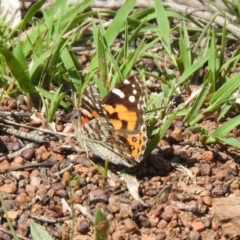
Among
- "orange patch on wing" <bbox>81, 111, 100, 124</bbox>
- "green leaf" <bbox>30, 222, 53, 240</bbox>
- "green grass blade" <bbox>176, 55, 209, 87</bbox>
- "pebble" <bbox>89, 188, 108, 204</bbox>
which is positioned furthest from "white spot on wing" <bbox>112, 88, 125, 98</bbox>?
"green leaf" <bbox>30, 222, 53, 240</bbox>

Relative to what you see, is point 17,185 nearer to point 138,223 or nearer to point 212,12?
point 138,223

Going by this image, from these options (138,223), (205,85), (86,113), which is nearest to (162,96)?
(205,85)

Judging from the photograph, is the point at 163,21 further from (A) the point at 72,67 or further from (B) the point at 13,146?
(B) the point at 13,146

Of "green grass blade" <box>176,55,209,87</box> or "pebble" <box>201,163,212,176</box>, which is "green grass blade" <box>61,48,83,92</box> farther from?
"pebble" <box>201,163,212,176</box>

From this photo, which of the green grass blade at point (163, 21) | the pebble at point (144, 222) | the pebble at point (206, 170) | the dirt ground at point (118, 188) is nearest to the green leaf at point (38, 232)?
the dirt ground at point (118, 188)

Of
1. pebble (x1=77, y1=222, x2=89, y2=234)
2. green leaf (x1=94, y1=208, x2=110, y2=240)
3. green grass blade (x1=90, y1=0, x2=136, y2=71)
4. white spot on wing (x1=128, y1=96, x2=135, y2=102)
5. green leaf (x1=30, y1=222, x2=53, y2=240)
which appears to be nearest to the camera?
green leaf (x1=94, y1=208, x2=110, y2=240)

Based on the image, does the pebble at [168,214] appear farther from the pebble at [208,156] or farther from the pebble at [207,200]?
the pebble at [208,156]
